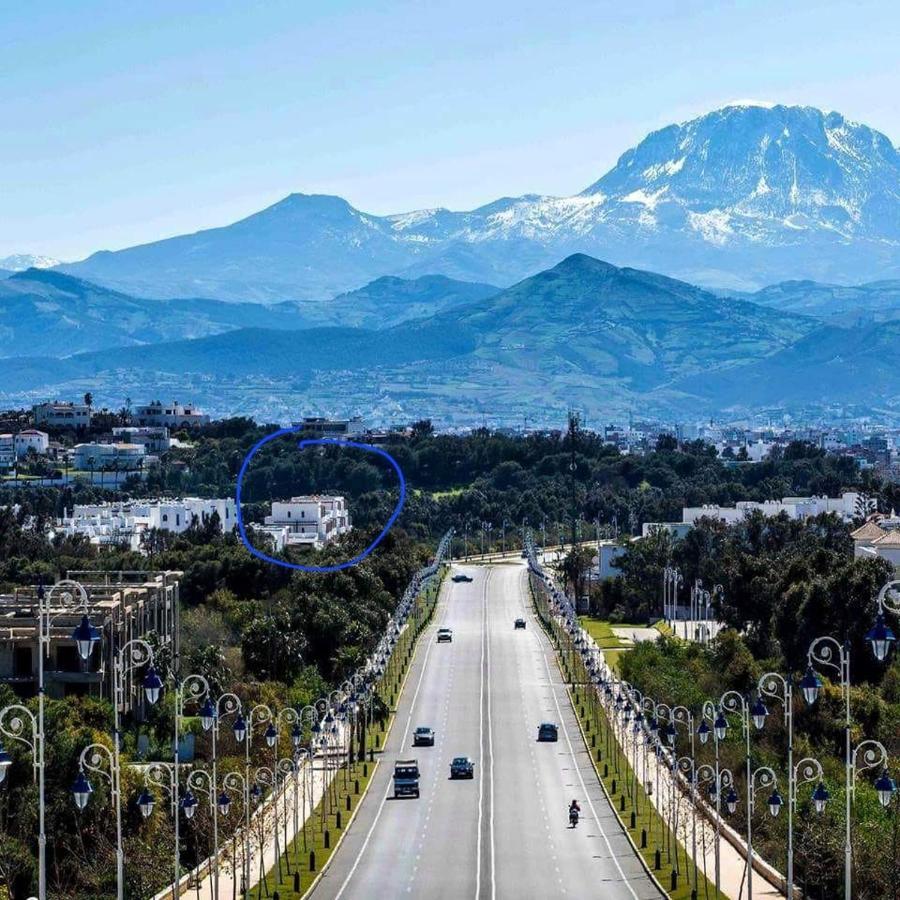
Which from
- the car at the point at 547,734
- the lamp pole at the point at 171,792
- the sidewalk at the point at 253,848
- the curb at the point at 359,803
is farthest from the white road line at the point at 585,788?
the lamp pole at the point at 171,792

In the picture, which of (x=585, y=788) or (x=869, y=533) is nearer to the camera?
(x=585, y=788)

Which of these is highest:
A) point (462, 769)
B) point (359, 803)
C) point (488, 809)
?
point (462, 769)

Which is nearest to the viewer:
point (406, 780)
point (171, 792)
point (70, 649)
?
point (171, 792)

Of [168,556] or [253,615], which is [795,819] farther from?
[168,556]

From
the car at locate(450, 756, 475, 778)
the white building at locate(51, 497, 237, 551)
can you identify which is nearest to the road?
the car at locate(450, 756, 475, 778)

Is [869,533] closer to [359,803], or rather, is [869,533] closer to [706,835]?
[359,803]

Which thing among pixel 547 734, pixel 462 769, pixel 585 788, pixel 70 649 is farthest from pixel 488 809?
pixel 70 649
